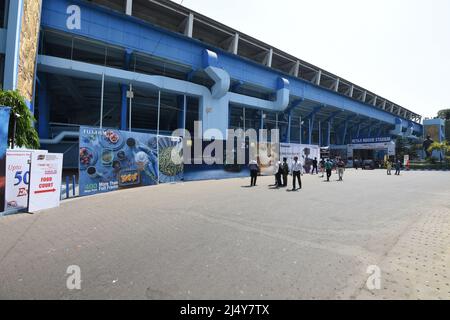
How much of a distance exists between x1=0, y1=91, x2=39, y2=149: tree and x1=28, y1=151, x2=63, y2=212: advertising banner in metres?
1.09

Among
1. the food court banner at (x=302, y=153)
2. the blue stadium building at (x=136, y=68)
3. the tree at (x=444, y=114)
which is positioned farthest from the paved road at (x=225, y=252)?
the tree at (x=444, y=114)

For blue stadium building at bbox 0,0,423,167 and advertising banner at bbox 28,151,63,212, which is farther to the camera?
blue stadium building at bbox 0,0,423,167

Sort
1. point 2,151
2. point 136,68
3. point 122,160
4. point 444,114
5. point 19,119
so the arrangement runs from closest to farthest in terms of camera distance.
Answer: point 2,151, point 19,119, point 122,160, point 136,68, point 444,114

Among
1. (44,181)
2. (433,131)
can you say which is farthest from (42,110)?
(433,131)

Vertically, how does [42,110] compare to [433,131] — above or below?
below

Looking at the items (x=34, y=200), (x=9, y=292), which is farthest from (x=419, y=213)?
(x=34, y=200)

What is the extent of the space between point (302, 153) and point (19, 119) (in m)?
22.9

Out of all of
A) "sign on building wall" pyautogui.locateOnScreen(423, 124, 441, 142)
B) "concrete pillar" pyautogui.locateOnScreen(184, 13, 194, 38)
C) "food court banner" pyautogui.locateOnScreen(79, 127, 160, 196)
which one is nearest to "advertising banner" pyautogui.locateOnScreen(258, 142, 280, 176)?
"food court banner" pyautogui.locateOnScreen(79, 127, 160, 196)

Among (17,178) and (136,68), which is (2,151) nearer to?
(17,178)

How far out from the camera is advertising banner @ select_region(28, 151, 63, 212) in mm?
7333

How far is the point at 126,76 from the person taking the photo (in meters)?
18.7

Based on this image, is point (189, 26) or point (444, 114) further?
point (444, 114)

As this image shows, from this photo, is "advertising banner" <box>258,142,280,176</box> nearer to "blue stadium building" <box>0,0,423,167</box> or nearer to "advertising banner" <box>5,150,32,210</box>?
"blue stadium building" <box>0,0,423,167</box>

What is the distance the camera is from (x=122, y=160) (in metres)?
12.1
